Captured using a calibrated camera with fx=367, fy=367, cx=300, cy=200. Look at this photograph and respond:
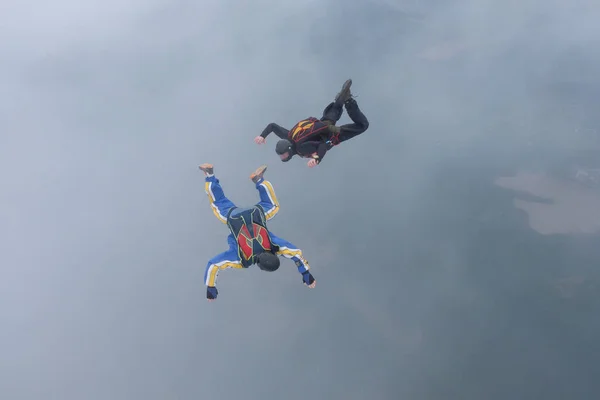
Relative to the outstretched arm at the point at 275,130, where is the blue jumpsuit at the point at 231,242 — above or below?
below

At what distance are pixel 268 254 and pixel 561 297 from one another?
711 inches

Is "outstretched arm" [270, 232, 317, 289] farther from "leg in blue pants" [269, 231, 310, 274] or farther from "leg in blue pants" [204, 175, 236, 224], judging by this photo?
"leg in blue pants" [204, 175, 236, 224]

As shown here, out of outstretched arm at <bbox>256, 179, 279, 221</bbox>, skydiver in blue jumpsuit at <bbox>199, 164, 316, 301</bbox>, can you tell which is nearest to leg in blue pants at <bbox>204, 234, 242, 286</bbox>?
skydiver in blue jumpsuit at <bbox>199, 164, 316, 301</bbox>

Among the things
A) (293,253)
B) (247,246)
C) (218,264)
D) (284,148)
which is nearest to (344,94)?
(284,148)

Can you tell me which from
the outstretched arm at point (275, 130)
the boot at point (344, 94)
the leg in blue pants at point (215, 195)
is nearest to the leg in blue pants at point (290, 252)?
the leg in blue pants at point (215, 195)

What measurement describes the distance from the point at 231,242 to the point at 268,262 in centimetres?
192

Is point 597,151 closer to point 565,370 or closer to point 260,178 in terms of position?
point 565,370

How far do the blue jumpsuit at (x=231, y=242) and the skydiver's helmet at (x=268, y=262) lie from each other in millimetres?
987

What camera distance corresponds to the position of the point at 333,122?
12141 mm

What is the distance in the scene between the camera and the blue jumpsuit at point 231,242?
1110 cm

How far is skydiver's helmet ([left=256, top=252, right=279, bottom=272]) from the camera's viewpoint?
10.0 meters

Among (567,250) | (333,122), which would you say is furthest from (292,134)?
(567,250)

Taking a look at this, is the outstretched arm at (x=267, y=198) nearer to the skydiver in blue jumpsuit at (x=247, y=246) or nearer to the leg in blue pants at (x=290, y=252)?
the skydiver in blue jumpsuit at (x=247, y=246)

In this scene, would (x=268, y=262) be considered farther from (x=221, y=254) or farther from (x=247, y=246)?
(x=221, y=254)
